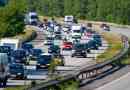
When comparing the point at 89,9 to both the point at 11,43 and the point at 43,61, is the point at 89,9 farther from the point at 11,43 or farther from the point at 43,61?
the point at 43,61

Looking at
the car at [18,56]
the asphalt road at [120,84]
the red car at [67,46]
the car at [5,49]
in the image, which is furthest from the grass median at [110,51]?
the asphalt road at [120,84]

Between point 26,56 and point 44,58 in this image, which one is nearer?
point 44,58

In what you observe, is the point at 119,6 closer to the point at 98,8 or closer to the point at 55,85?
the point at 98,8

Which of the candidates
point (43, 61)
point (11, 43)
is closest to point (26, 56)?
point (43, 61)

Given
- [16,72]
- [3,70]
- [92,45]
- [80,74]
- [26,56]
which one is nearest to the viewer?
[3,70]

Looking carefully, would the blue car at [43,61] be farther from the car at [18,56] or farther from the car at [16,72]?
the car at [16,72]

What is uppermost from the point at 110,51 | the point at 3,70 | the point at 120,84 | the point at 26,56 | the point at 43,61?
the point at 3,70
